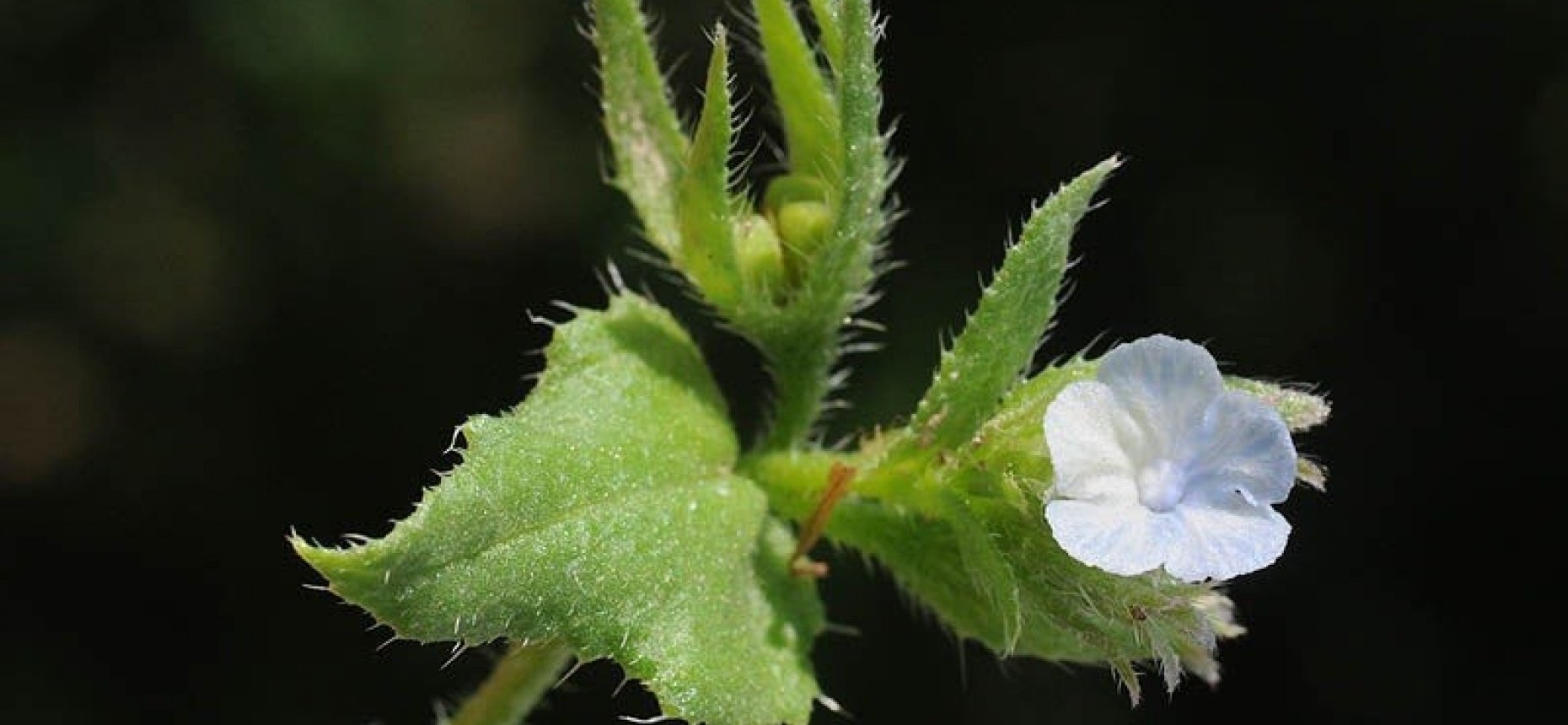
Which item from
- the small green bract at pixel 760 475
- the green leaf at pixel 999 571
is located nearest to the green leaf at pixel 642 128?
the small green bract at pixel 760 475

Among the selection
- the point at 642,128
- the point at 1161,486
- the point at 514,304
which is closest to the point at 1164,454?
the point at 1161,486

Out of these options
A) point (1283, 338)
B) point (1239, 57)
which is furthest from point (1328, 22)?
point (1283, 338)

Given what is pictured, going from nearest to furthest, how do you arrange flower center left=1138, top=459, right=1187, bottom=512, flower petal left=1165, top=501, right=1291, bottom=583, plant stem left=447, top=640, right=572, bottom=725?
flower petal left=1165, top=501, right=1291, bottom=583, flower center left=1138, top=459, right=1187, bottom=512, plant stem left=447, top=640, right=572, bottom=725

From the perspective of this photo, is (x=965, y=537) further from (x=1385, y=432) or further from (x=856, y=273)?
(x=1385, y=432)

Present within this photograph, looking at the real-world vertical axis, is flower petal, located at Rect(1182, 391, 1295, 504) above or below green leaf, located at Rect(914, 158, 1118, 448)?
below

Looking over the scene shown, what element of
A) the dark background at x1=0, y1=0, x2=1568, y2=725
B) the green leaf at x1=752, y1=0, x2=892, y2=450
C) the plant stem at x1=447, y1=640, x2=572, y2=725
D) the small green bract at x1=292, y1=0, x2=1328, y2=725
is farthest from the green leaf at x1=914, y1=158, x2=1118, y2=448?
the dark background at x1=0, y1=0, x2=1568, y2=725

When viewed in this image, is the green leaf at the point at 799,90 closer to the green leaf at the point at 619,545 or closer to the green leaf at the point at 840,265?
the green leaf at the point at 840,265

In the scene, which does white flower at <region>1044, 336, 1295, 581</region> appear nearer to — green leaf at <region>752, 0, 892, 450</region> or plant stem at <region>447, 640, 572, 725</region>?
green leaf at <region>752, 0, 892, 450</region>

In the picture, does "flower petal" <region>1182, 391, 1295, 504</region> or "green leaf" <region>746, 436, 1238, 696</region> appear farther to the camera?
"green leaf" <region>746, 436, 1238, 696</region>
